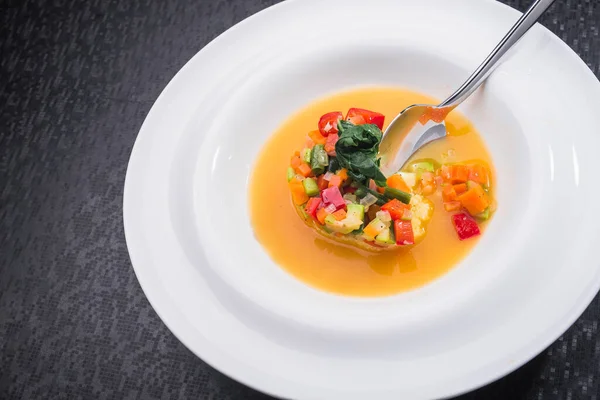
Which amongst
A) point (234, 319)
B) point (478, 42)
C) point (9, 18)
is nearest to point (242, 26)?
point (478, 42)

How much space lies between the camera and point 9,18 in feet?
9.91

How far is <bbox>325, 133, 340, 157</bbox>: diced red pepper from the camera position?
7.75 ft

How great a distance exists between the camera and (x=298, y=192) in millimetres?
2385

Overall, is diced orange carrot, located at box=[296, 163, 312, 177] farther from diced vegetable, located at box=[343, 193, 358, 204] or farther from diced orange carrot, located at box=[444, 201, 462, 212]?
diced orange carrot, located at box=[444, 201, 462, 212]

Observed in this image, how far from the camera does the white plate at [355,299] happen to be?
1.79 metres

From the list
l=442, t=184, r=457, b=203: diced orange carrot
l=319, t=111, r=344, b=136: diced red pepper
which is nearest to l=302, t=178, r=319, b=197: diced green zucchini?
l=319, t=111, r=344, b=136: diced red pepper

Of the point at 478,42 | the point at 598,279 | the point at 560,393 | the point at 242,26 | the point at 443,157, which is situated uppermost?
the point at 478,42

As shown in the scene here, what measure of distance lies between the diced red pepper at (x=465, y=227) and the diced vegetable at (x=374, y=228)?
0.29m

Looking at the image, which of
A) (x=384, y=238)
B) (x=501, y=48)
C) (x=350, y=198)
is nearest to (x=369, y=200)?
(x=350, y=198)

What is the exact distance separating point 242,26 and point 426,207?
41.0 inches

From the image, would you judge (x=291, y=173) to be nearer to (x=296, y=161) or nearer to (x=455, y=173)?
(x=296, y=161)

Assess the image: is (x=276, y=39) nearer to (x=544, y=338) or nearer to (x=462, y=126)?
(x=462, y=126)

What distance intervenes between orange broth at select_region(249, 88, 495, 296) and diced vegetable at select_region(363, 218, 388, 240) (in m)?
0.13

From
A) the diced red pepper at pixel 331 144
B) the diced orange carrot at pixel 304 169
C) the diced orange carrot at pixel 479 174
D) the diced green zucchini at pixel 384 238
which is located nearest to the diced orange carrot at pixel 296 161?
the diced orange carrot at pixel 304 169
